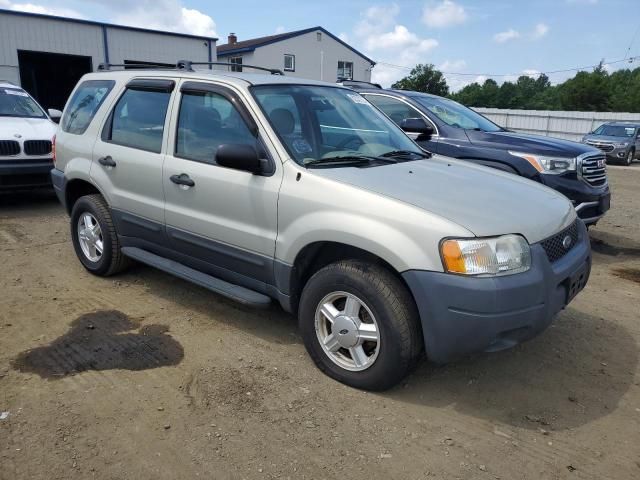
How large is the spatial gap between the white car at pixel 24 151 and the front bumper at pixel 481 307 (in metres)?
6.83

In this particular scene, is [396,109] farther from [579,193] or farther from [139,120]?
[139,120]

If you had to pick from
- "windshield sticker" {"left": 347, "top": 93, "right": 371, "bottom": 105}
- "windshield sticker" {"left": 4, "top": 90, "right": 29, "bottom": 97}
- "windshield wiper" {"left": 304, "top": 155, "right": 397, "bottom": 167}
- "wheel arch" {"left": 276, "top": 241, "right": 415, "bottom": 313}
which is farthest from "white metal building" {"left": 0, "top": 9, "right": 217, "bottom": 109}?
"wheel arch" {"left": 276, "top": 241, "right": 415, "bottom": 313}

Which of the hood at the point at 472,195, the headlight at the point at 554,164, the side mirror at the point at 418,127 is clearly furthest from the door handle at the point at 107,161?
the headlight at the point at 554,164

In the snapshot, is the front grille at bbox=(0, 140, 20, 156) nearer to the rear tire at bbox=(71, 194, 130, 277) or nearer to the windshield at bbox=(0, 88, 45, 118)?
the windshield at bbox=(0, 88, 45, 118)

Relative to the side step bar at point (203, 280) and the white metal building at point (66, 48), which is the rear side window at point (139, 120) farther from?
the white metal building at point (66, 48)

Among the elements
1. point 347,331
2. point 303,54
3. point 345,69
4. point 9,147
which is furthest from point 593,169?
point 345,69

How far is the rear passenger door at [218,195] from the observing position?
142 inches

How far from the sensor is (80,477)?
8.36ft

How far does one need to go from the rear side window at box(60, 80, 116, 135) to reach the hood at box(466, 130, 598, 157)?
4208mm

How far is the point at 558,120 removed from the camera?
2953 centimetres

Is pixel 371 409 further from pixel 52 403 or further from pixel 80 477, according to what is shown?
pixel 52 403

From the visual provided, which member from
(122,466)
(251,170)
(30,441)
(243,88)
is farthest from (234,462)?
(243,88)

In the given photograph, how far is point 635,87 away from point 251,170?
5786 cm

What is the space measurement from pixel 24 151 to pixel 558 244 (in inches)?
293
